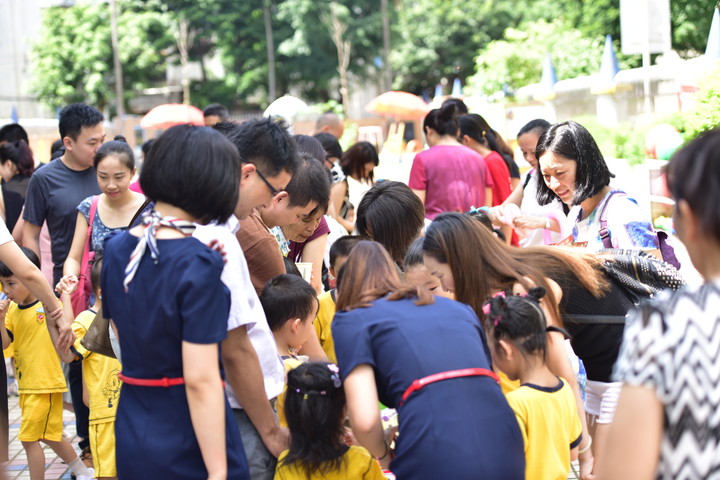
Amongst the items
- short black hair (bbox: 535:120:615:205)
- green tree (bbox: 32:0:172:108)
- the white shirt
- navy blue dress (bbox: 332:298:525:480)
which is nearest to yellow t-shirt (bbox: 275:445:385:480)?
the white shirt

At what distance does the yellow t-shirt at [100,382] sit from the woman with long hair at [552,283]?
77.3 inches

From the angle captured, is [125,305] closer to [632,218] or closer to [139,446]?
[139,446]

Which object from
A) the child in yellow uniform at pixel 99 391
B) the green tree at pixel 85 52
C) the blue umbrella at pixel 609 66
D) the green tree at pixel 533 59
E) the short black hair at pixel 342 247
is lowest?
the child in yellow uniform at pixel 99 391

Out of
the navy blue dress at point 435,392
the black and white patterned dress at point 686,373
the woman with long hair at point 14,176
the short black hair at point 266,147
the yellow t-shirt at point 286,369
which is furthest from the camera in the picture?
the woman with long hair at point 14,176

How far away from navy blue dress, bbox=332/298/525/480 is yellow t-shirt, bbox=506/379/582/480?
0.82ft

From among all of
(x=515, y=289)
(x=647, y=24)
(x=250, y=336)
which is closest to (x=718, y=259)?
(x=515, y=289)

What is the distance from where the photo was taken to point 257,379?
2.78 metres

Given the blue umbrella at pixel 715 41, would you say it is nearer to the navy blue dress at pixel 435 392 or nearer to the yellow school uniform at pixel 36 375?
the yellow school uniform at pixel 36 375

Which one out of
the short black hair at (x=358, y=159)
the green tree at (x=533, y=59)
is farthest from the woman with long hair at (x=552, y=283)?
the green tree at (x=533, y=59)

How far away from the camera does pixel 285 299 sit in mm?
3504

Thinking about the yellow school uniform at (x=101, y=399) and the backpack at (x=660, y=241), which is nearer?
A: the backpack at (x=660, y=241)

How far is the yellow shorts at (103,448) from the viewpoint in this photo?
4.26 m

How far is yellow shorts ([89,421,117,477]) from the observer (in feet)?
14.0

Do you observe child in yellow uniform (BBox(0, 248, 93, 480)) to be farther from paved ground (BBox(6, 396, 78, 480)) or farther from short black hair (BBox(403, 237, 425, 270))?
→ short black hair (BBox(403, 237, 425, 270))
